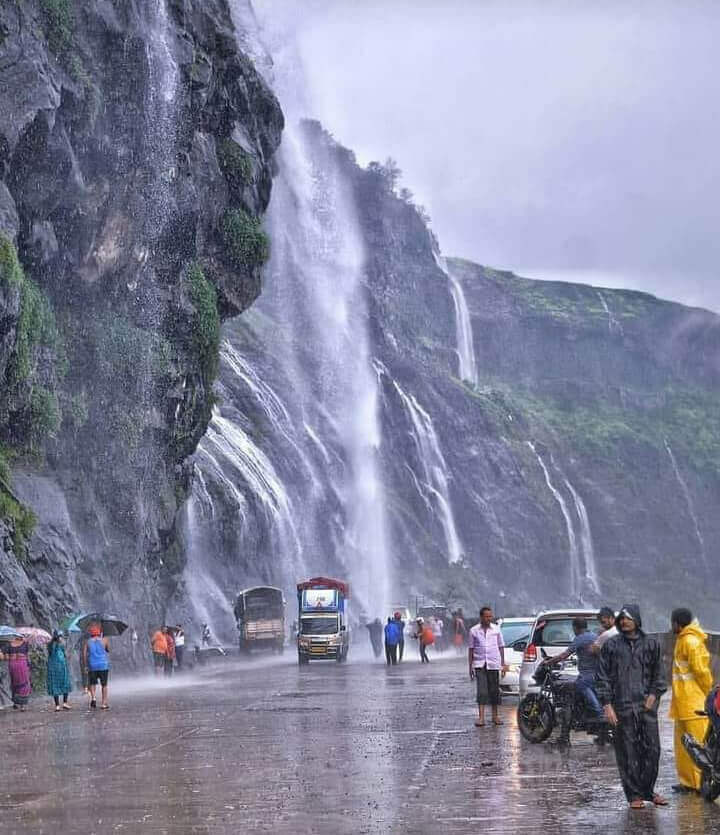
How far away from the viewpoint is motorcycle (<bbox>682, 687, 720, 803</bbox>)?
10672 millimetres

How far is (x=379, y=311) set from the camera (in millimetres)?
116188

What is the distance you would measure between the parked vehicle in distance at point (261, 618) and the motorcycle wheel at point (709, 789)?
164 feet

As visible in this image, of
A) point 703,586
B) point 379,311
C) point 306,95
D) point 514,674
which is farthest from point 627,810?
point 703,586

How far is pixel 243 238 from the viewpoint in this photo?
47000 millimetres

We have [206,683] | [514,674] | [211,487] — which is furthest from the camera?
[211,487]

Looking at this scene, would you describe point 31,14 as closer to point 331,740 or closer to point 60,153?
point 60,153

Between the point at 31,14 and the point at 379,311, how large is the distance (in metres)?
82.7

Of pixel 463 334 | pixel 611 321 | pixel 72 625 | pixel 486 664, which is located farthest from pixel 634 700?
pixel 611 321

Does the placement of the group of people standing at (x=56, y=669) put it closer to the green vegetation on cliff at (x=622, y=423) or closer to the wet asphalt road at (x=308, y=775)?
the wet asphalt road at (x=308, y=775)

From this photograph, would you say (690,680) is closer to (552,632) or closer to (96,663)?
(552,632)

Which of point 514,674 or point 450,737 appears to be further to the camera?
point 514,674

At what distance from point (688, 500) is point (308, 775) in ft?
453

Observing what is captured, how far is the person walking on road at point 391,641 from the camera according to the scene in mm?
42875

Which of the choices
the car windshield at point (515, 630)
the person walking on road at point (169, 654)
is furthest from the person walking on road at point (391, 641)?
the car windshield at point (515, 630)
